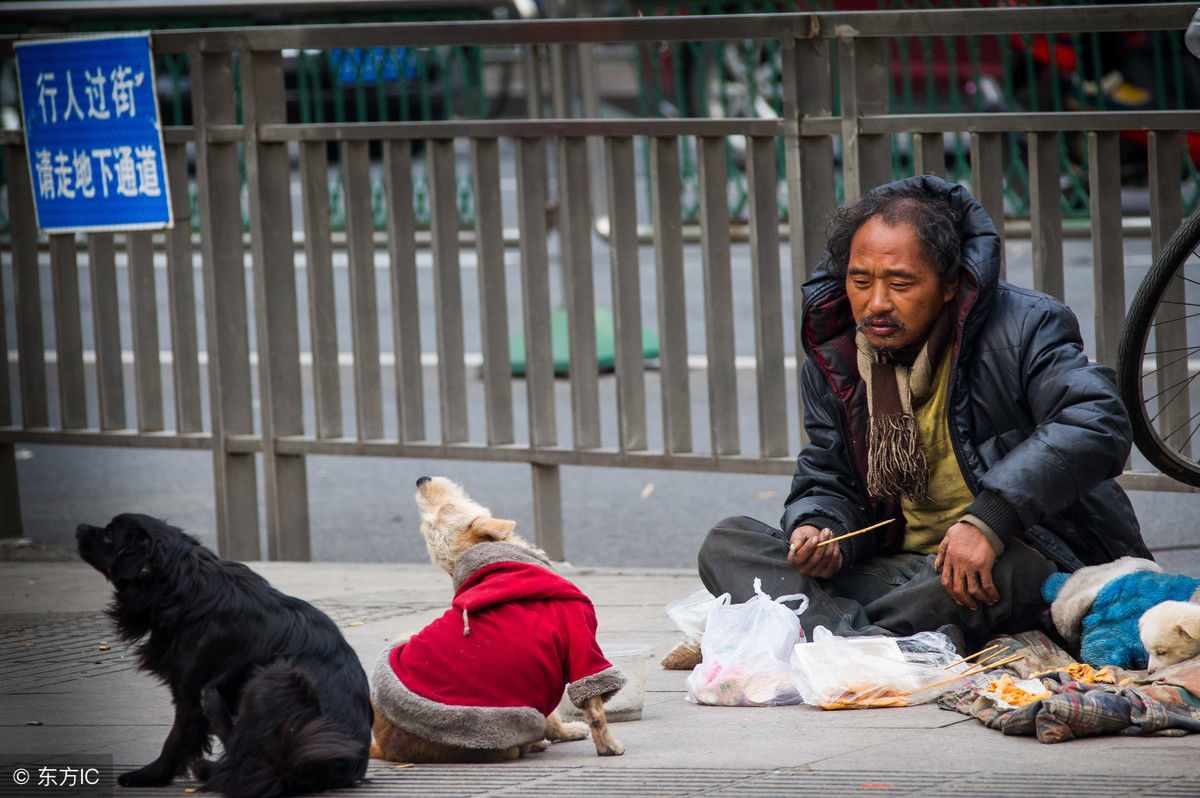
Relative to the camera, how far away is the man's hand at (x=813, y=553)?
3799mm

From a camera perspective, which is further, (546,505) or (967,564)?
(546,505)

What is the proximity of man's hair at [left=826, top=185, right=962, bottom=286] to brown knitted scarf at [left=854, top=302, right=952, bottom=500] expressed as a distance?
0.14 metres

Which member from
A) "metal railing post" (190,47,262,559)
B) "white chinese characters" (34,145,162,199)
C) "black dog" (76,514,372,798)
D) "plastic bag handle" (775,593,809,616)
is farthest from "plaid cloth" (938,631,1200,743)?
"white chinese characters" (34,145,162,199)

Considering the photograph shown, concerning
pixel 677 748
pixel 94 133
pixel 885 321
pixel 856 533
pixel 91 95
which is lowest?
pixel 677 748

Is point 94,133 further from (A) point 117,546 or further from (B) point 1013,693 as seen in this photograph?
(B) point 1013,693

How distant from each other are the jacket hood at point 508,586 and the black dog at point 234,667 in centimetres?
26

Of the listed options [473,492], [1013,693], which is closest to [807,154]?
[1013,693]

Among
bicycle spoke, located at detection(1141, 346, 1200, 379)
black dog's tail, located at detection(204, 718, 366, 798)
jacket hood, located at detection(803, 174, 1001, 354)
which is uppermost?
jacket hood, located at detection(803, 174, 1001, 354)

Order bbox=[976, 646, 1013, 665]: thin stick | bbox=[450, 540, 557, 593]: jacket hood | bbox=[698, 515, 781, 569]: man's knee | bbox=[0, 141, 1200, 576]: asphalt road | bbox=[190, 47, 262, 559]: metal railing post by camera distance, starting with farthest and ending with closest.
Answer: bbox=[0, 141, 1200, 576]: asphalt road < bbox=[190, 47, 262, 559]: metal railing post < bbox=[698, 515, 781, 569]: man's knee < bbox=[976, 646, 1013, 665]: thin stick < bbox=[450, 540, 557, 593]: jacket hood

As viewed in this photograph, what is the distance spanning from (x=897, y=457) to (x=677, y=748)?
0.94 meters

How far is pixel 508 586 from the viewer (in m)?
3.13

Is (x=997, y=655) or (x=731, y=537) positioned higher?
(x=731, y=537)

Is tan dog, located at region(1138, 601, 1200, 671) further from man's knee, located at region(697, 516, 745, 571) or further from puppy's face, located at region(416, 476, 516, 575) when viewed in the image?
puppy's face, located at region(416, 476, 516, 575)

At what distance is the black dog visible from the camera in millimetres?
2857
